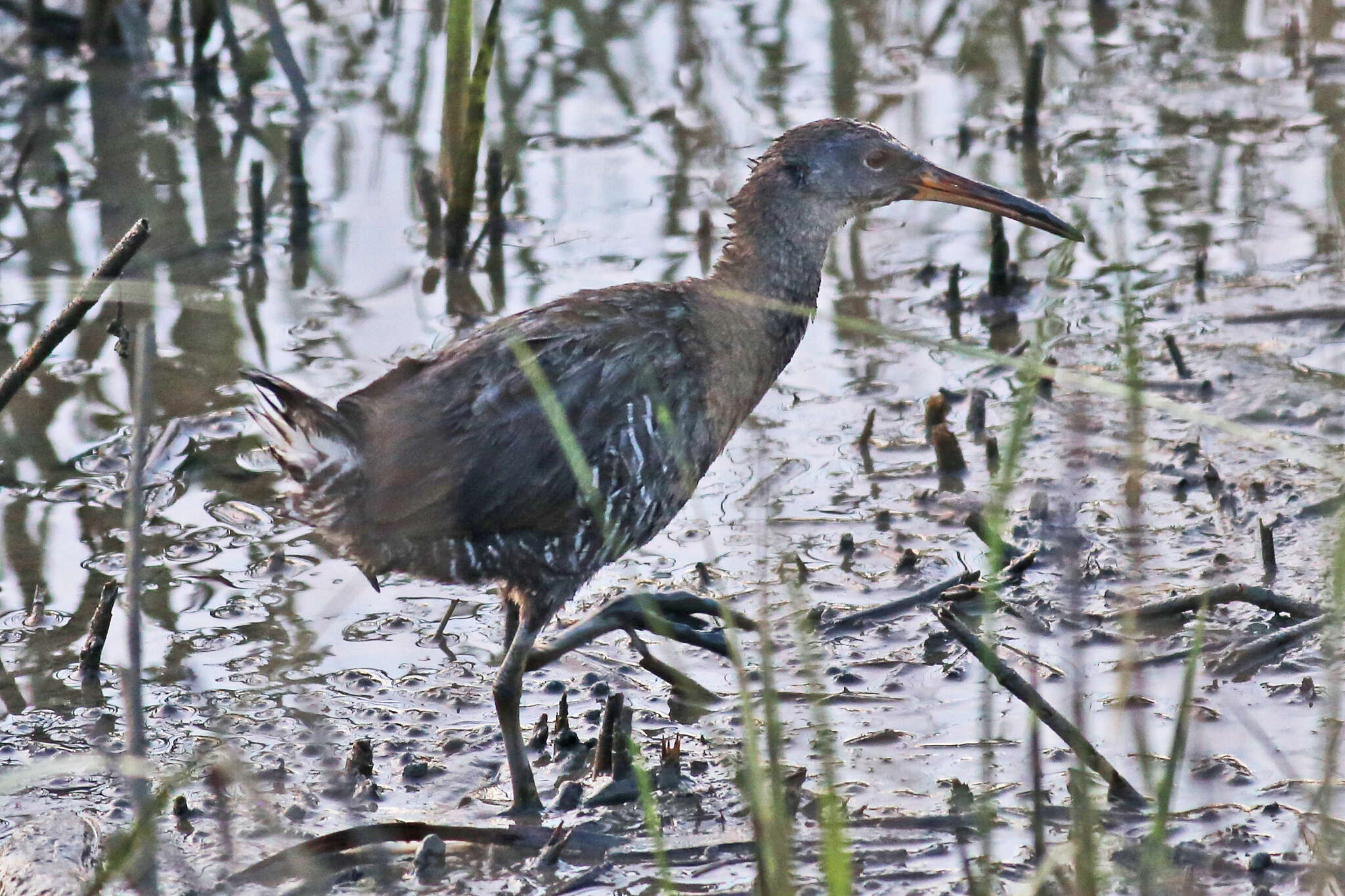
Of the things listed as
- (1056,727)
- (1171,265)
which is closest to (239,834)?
(1056,727)

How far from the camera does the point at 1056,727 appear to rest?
3.38 metres

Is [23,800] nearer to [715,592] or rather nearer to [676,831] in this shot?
[676,831]

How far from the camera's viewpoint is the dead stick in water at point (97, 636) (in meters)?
4.25

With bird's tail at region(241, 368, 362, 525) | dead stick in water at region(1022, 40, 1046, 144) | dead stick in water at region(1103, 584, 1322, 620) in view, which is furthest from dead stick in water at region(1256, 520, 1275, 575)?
dead stick in water at region(1022, 40, 1046, 144)

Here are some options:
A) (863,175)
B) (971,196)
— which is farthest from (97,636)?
(971,196)

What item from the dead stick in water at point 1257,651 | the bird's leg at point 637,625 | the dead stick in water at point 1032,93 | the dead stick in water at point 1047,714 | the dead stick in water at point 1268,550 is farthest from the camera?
the dead stick in water at point 1032,93

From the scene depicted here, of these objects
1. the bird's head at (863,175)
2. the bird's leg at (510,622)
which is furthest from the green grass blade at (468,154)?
the bird's leg at (510,622)

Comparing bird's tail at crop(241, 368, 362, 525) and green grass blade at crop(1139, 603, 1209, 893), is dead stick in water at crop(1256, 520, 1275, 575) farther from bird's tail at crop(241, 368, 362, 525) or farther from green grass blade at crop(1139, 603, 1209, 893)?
bird's tail at crop(241, 368, 362, 525)

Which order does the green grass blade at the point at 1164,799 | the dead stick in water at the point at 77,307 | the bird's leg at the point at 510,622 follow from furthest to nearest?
the bird's leg at the point at 510,622
the dead stick in water at the point at 77,307
the green grass blade at the point at 1164,799

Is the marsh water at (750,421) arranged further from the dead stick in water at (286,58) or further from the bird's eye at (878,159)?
the bird's eye at (878,159)

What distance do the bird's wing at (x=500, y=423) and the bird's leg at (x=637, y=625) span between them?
29cm

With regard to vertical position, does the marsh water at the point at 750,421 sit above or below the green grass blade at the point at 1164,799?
above

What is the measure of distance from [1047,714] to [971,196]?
1.62 m

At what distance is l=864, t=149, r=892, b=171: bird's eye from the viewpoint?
449 centimetres
